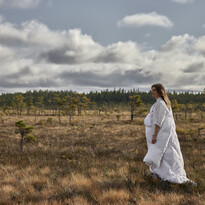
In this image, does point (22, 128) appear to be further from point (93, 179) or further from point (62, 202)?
point (62, 202)

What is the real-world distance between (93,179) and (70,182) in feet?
1.99

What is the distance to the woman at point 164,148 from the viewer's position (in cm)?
387

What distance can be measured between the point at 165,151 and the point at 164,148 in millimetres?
105

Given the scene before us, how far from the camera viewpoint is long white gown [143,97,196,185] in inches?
152

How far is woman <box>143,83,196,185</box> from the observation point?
3.87m

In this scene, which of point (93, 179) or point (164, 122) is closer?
point (164, 122)

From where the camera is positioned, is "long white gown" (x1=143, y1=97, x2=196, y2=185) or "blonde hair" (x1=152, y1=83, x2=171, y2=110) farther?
"blonde hair" (x1=152, y1=83, x2=171, y2=110)

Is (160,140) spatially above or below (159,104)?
below

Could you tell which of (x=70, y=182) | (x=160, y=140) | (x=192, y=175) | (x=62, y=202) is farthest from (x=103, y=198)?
(x=192, y=175)

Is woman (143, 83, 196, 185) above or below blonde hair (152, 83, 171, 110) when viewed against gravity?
below

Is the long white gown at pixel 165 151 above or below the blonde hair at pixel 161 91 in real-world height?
below

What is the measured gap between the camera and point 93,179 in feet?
15.0

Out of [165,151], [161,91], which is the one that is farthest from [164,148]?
[161,91]

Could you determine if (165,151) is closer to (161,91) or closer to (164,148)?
(164,148)
